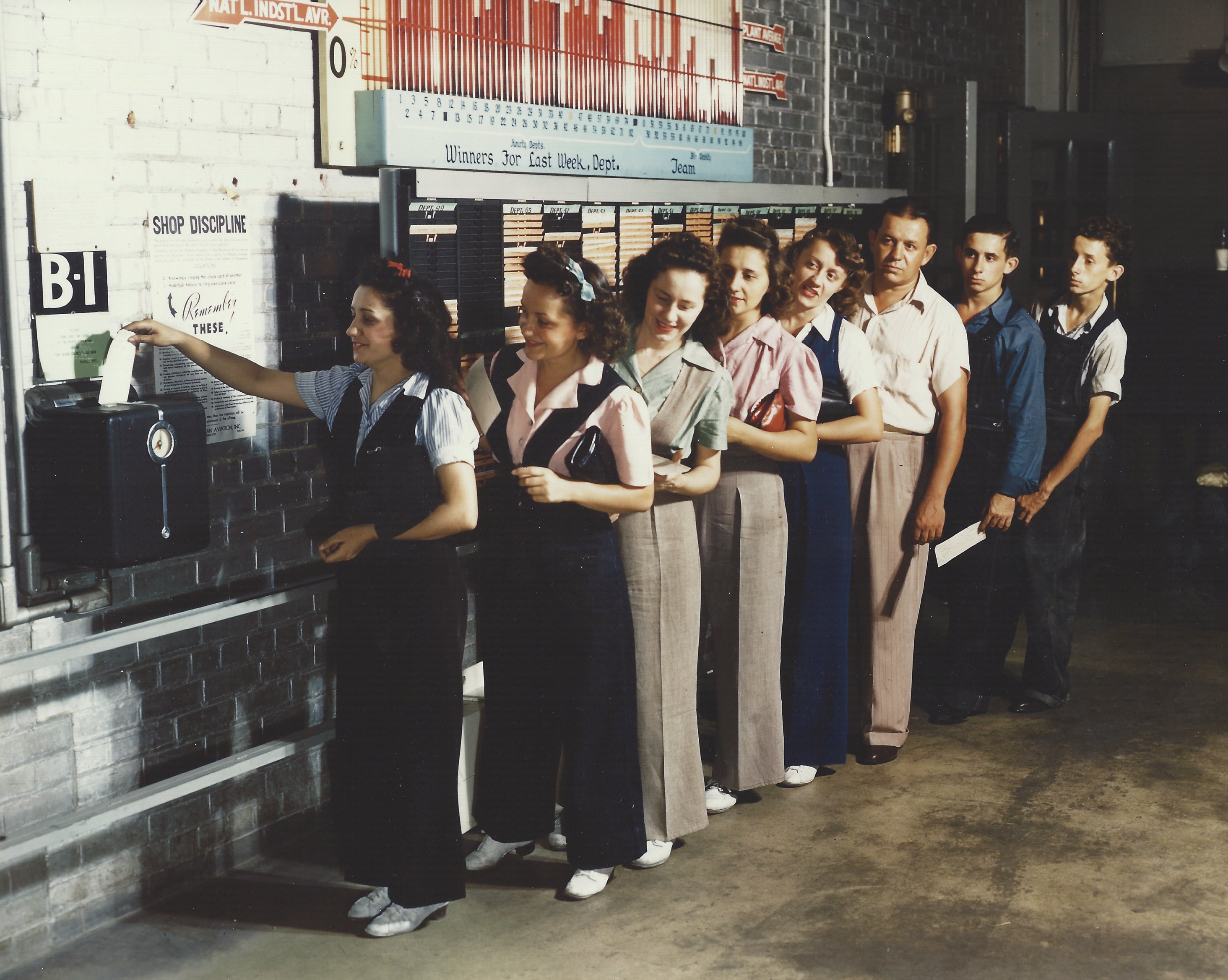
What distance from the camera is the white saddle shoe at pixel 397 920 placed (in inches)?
123

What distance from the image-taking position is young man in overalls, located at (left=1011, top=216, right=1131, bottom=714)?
4.64 metres

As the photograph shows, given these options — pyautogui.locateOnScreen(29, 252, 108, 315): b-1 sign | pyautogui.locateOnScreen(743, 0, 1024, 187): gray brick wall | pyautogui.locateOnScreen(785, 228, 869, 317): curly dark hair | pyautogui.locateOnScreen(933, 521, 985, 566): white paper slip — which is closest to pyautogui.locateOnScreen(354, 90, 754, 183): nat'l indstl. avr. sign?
pyautogui.locateOnScreen(743, 0, 1024, 187): gray brick wall

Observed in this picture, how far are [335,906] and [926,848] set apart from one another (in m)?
1.49

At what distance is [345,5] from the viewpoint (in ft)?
11.3

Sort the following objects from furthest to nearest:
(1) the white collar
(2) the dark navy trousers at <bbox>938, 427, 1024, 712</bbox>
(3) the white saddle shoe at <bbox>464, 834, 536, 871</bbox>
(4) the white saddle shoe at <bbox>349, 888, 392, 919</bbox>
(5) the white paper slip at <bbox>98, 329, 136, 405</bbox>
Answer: (1) the white collar < (2) the dark navy trousers at <bbox>938, 427, 1024, 712</bbox> < (3) the white saddle shoe at <bbox>464, 834, 536, 871</bbox> < (4) the white saddle shoe at <bbox>349, 888, 392, 919</bbox> < (5) the white paper slip at <bbox>98, 329, 136, 405</bbox>

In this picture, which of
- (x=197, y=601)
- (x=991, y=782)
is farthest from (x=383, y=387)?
(x=991, y=782)

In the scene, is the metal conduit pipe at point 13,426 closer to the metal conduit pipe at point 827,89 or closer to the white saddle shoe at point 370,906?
the white saddle shoe at point 370,906

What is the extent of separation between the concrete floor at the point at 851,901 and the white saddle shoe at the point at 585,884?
3cm

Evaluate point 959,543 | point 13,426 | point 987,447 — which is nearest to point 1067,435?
point 987,447

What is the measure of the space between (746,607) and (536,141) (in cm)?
147

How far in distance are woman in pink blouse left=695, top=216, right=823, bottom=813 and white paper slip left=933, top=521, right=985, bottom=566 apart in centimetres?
65

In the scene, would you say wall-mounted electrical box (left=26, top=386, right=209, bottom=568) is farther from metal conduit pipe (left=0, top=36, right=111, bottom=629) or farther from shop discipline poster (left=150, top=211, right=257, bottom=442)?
shop discipline poster (left=150, top=211, right=257, bottom=442)

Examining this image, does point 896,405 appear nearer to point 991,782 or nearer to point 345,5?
point 991,782

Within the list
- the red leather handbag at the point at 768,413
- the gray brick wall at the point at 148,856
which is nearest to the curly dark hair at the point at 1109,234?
the red leather handbag at the point at 768,413
